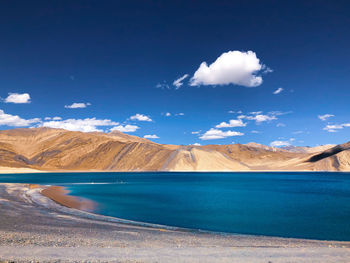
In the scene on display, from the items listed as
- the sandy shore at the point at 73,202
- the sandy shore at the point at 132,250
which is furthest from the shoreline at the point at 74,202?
the sandy shore at the point at 132,250

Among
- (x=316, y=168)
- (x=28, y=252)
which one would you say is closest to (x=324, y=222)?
(x=28, y=252)

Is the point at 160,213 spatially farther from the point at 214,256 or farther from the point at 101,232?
the point at 214,256

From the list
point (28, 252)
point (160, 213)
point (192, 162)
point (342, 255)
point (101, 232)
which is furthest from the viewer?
point (192, 162)

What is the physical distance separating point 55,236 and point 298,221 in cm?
1931

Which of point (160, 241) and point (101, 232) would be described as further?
point (101, 232)

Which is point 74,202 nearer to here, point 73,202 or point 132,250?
point 73,202

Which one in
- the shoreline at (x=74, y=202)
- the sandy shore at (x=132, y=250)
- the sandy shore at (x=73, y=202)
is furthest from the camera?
the sandy shore at (x=73, y=202)

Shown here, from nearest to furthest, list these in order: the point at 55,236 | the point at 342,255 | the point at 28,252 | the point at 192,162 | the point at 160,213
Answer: the point at 28,252 → the point at 342,255 → the point at 55,236 → the point at 160,213 → the point at 192,162

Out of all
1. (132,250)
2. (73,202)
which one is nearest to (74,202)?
(73,202)

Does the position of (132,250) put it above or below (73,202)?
above

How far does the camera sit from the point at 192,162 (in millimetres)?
168625

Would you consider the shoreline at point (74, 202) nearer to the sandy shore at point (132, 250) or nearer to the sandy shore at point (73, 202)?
the sandy shore at point (73, 202)

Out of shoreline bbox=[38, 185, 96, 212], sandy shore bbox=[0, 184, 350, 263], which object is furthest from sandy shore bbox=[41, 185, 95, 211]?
sandy shore bbox=[0, 184, 350, 263]

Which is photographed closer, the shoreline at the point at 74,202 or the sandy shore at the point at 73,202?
the shoreline at the point at 74,202
